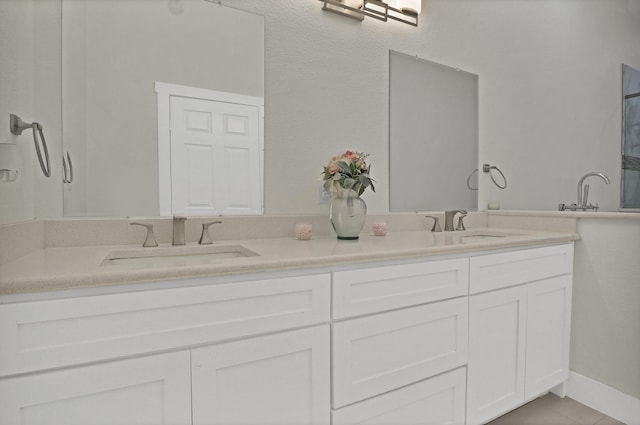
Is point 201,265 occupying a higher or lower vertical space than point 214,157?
lower

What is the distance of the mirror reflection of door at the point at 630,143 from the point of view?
301 centimetres

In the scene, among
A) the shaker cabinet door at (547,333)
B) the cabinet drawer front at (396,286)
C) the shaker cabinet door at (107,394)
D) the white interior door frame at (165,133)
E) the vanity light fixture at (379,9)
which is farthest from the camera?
the vanity light fixture at (379,9)

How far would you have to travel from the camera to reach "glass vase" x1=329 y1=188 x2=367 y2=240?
1.45 meters

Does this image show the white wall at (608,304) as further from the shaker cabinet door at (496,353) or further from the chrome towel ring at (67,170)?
the chrome towel ring at (67,170)

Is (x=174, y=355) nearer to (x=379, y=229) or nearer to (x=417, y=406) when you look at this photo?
(x=417, y=406)

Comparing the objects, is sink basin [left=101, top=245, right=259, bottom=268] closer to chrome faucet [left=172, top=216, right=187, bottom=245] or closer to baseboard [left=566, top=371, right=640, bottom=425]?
chrome faucet [left=172, top=216, right=187, bottom=245]

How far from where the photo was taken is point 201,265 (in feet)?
2.88

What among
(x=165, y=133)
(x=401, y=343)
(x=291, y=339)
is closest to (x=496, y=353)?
(x=401, y=343)

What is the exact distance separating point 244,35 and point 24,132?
33.4 inches

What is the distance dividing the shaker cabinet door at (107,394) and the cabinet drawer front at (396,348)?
0.43m

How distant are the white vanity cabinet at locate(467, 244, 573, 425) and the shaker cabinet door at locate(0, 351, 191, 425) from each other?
1027mm

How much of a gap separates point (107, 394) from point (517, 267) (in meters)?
1.46

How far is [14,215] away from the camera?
1.00m

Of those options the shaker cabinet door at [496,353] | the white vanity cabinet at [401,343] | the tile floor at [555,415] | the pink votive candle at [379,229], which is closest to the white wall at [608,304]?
the tile floor at [555,415]
